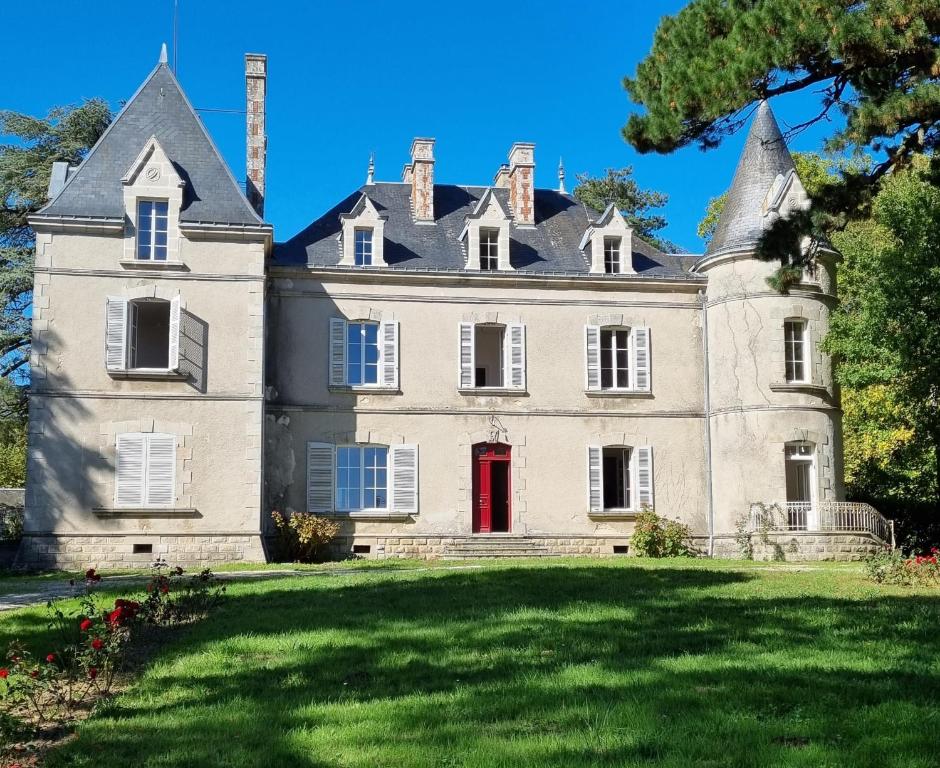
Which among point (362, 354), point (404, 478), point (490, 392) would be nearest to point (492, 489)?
point (404, 478)

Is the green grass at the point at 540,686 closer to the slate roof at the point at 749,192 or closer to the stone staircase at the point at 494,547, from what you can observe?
the stone staircase at the point at 494,547

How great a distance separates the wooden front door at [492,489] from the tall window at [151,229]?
26.5 feet

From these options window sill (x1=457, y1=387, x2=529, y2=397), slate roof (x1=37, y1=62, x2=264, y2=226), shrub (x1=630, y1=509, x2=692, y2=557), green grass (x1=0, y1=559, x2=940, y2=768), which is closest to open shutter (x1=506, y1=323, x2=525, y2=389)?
window sill (x1=457, y1=387, x2=529, y2=397)

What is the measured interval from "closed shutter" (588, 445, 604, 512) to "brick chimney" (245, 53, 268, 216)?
30.5 ft

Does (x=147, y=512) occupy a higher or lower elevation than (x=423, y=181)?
lower

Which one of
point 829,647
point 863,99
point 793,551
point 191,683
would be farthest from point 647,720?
point 793,551

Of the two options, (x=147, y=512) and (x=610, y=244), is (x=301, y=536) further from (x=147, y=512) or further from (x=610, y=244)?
(x=610, y=244)

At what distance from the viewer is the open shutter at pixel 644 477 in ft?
76.3

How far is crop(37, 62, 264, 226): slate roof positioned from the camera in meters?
21.2

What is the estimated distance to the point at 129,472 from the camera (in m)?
20.5

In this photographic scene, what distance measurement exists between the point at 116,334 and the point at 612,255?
1137 centimetres

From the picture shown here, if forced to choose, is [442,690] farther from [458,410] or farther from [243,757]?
[458,410]

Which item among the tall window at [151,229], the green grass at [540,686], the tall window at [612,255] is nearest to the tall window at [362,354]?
the tall window at [151,229]

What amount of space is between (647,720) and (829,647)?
105 inches
